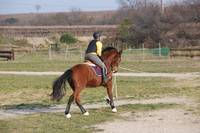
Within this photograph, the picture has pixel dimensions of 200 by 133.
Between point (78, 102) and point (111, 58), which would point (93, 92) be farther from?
point (78, 102)

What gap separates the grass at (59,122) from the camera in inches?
497

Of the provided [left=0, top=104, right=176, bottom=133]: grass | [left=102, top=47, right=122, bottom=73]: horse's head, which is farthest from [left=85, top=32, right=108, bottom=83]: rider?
[left=0, top=104, right=176, bottom=133]: grass

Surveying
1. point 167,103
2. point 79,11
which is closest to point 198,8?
point 167,103

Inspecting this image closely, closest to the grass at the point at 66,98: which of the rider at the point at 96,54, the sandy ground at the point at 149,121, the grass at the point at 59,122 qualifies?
the grass at the point at 59,122

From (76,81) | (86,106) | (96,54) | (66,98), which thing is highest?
(96,54)

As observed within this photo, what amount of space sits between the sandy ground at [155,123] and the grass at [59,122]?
0.44m

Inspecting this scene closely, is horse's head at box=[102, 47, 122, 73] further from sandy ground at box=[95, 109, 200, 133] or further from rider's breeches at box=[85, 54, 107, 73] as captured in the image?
sandy ground at box=[95, 109, 200, 133]

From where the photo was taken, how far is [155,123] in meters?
13.1

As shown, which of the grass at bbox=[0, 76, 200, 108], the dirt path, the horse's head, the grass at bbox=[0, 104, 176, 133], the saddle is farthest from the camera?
the grass at bbox=[0, 76, 200, 108]

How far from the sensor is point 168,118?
1388cm

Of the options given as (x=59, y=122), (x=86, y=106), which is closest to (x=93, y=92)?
(x=86, y=106)

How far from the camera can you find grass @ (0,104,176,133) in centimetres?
1262

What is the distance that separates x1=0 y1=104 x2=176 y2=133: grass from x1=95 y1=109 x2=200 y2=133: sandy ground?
17.5 inches

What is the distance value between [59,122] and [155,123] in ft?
8.11
